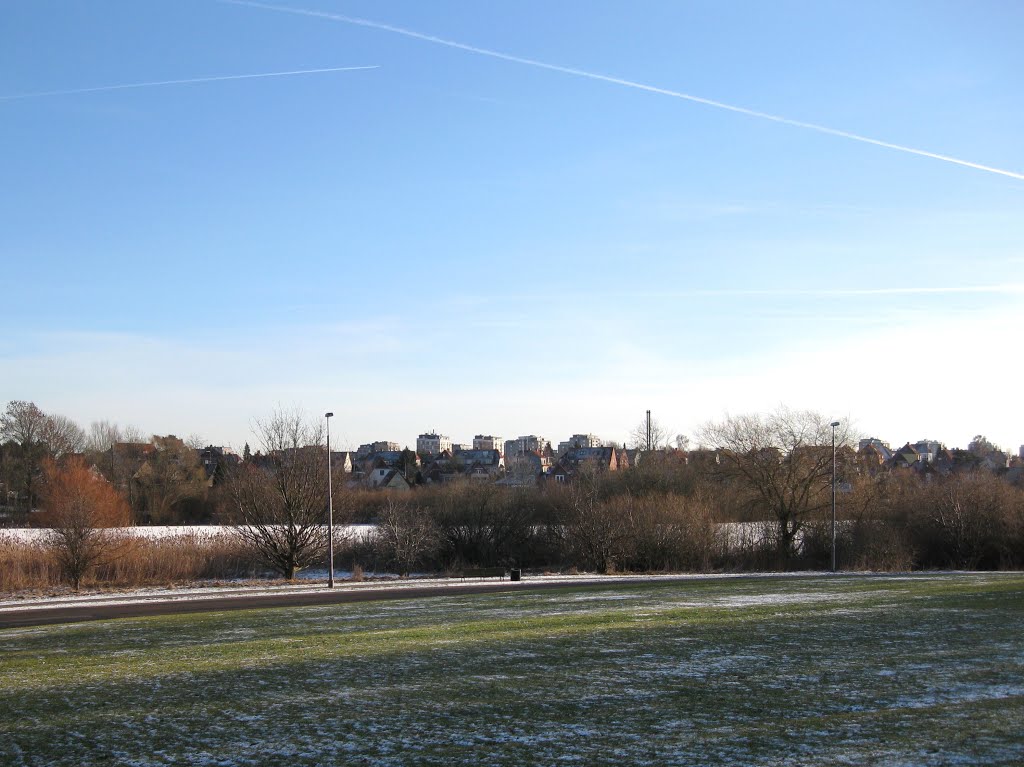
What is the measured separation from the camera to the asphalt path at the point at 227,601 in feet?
92.5

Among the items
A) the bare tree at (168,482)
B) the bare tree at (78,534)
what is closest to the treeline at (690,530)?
the bare tree at (78,534)

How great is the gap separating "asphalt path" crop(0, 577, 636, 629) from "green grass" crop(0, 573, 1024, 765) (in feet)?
21.4

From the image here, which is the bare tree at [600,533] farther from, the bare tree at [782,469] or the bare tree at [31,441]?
the bare tree at [31,441]

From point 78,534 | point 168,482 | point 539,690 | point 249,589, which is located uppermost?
point 168,482

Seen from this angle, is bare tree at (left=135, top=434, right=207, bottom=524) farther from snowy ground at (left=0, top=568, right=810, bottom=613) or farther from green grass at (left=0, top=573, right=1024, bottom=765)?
green grass at (left=0, top=573, right=1024, bottom=765)

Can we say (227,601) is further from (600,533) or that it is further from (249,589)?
(600,533)

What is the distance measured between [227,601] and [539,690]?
2332 cm

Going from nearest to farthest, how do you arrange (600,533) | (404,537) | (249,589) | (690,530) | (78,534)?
1. (249,589)
2. (78,534)
3. (404,537)
4. (600,533)
5. (690,530)

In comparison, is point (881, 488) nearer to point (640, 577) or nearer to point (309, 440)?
point (640, 577)

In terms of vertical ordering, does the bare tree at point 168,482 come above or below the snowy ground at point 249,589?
above

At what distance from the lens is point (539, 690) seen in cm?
1246

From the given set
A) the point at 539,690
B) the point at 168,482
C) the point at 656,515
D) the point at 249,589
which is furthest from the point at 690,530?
the point at 168,482

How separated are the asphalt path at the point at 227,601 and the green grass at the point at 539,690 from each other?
21.4 feet

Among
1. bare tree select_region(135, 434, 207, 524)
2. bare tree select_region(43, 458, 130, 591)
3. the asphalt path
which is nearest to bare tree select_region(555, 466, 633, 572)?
the asphalt path
